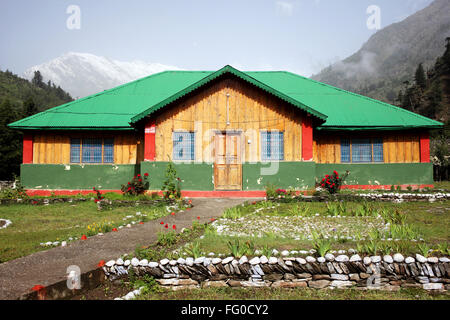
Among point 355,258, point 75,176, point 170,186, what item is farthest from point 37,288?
point 75,176

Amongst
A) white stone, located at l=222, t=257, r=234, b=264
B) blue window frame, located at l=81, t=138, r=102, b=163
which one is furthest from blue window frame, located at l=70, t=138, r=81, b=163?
white stone, located at l=222, t=257, r=234, b=264

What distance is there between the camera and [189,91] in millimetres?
13703

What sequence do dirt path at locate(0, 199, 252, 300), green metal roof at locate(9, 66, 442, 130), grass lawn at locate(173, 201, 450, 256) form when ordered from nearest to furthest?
dirt path at locate(0, 199, 252, 300), grass lawn at locate(173, 201, 450, 256), green metal roof at locate(9, 66, 442, 130)

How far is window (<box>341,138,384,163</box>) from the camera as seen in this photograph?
1583cm

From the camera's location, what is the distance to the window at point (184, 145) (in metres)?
14.1

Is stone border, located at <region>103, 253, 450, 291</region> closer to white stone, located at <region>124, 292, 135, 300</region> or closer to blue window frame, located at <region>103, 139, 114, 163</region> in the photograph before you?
white stone, located at <region>124, 292, 135, 300</region>

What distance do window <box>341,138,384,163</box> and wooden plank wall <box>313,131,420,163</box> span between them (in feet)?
0.72

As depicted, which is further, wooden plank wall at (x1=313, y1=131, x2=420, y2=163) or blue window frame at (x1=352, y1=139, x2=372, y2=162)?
blue window frame at (x1=352, y1=139, x2=372, y2=162)

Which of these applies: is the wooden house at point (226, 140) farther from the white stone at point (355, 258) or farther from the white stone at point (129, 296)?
the white stone at point (129, 296)

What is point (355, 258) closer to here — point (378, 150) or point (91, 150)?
point (378, 150)

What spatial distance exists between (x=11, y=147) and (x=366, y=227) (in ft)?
128

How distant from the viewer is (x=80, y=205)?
12.5m
